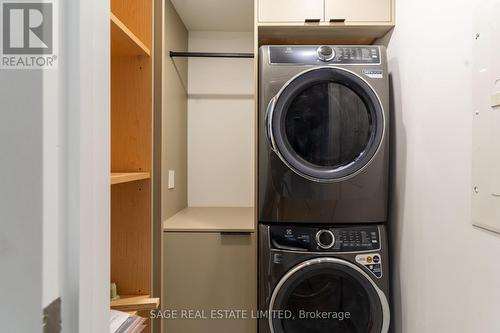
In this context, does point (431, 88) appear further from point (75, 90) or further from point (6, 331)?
point (6, 331)

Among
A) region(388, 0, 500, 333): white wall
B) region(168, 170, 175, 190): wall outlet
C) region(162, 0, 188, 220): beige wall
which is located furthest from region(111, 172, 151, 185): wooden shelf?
region(388, 0, 500, 333): white wall

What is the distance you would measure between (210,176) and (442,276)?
6.09ft

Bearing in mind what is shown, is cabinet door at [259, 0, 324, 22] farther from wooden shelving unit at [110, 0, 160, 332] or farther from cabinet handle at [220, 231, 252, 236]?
cabinet handle at [220, 231, 252, 236]

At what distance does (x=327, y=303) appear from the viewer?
1.61 metres

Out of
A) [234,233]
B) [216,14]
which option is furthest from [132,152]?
[216,14]

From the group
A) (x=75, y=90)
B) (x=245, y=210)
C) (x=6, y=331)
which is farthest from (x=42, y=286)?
(x=245, y=210)

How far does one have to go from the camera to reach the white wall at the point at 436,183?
1.05 meters

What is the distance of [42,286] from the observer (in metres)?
0.41

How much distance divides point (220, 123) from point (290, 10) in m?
1.19

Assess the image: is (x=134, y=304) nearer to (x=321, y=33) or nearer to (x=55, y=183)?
(x=55, y=183)

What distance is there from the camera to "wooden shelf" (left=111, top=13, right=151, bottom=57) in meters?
0.97

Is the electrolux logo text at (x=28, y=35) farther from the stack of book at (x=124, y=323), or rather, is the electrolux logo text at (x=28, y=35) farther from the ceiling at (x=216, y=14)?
the ceiling at (x=216, y=14)

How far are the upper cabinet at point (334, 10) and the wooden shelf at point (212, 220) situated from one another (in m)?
1.24

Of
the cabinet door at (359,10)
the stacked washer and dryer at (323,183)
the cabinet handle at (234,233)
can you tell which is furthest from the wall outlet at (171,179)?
the cabinet door at (359,10)
